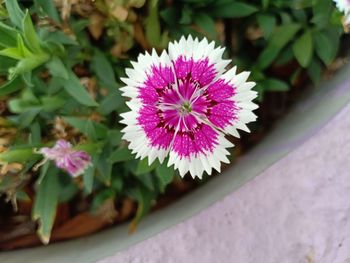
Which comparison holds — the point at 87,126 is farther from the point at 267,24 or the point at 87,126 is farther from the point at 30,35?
the point at 267,24

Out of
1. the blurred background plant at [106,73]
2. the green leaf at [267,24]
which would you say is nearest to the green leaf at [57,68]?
the blurred background plant at [106,73]

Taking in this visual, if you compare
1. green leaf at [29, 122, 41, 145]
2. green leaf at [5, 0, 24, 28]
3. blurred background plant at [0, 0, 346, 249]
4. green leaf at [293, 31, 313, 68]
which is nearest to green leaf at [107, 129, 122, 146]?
blurred background plant at [0, 0, 346, 249]

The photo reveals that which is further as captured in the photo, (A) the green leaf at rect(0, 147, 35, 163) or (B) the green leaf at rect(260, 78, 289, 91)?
(B) the green leaf at rect(260, 78, 289, 91)

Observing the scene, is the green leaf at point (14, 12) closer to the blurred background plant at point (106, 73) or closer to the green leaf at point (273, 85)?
the blurred background plant at point (106, 73)

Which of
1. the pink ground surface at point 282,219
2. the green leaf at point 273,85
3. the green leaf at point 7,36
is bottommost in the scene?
the pink ground surface at point 282,219

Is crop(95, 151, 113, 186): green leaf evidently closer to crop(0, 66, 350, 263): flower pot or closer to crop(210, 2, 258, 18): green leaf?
crop(0, 66, 350, 263): flower pot

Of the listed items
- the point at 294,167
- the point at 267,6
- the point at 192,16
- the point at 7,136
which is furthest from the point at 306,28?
the point at 7,136
